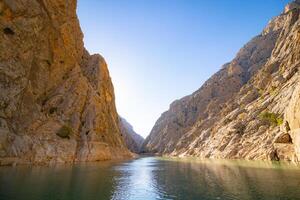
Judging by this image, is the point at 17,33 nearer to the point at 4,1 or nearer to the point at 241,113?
the point at 4,1

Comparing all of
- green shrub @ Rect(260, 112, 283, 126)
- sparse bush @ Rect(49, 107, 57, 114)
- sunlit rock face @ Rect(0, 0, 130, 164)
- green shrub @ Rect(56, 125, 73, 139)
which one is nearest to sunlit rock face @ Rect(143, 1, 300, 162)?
green shrub @ Rect(260, 112, 283, 126)

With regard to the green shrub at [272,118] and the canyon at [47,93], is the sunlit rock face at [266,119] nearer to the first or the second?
the green shrub at [272,118]

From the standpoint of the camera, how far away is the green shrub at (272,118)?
8518 centimetres

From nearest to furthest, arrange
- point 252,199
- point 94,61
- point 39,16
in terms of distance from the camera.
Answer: point 252,199 < point 39,16 < point 94,61

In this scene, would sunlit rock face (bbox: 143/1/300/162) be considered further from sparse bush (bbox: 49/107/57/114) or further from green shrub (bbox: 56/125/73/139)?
sparse bush (bbox: 49/107/57/114)

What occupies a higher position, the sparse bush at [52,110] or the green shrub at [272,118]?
the sparse bush at [52,110]

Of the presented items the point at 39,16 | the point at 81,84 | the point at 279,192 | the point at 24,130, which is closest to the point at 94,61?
the point at 81,84

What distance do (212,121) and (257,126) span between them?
64.8m

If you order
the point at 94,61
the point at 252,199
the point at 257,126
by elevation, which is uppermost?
the point at 94,61

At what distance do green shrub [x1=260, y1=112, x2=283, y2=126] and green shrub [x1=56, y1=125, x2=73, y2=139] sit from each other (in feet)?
213

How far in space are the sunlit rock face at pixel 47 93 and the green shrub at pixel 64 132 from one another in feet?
0.86

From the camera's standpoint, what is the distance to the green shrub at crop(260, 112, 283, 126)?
8518 cm

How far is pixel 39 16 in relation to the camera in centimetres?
7919

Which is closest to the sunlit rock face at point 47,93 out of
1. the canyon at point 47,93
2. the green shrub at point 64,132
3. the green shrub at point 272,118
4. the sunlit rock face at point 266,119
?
the canyon at point 47,93
